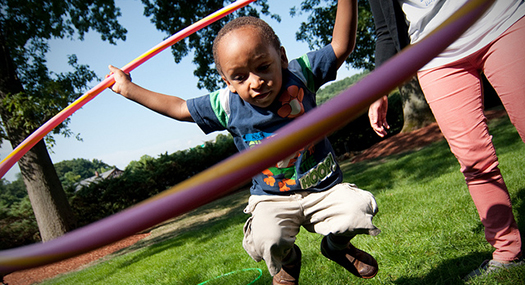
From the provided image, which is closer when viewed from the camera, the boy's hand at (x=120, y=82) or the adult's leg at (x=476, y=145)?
the adult's leg at (x=476, y=145)

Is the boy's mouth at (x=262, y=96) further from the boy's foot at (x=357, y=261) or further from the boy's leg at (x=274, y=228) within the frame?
the boy's foot at (x=357, y=261)

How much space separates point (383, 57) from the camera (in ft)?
8.64

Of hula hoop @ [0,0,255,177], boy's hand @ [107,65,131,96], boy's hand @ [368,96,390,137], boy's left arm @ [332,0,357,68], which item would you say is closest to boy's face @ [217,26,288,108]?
boy's left arm @ [332,0,357,68]

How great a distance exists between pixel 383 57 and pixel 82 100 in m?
2.69

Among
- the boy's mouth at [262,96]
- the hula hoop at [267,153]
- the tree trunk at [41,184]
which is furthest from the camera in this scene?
the tree trunk at [41,184]

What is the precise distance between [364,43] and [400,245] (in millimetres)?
14503

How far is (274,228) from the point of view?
231cm

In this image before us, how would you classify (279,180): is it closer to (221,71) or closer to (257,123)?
(257,123)

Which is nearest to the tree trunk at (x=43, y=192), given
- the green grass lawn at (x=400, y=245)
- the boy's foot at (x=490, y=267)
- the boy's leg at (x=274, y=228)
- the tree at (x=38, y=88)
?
the tree at (x=38, y=88)

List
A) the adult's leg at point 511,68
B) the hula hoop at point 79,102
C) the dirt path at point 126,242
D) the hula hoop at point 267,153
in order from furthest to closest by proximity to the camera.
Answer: the dirt path at point 126,242
the hula hoop at point 79,102
the adult's leg at point 511,68
the hula hoop at point 267,153

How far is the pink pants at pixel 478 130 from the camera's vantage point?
2.20m

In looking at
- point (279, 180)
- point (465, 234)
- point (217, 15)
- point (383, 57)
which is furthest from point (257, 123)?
point (465, 234)

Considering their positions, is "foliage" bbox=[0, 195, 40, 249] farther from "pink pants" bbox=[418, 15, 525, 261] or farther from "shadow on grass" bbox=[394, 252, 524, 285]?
"pink pants" bbox=[418, 15, 525, 261]

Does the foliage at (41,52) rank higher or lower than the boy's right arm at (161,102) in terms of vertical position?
higher
